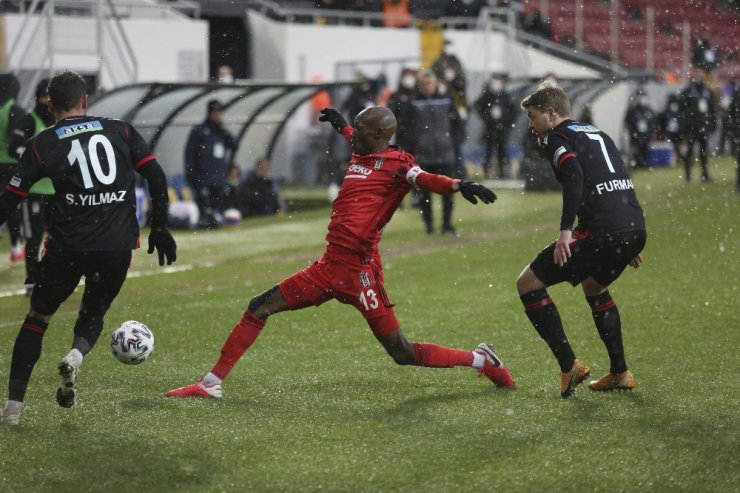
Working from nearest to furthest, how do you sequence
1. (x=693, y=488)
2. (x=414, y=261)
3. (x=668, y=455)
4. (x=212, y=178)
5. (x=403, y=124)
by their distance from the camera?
(x=693, y=488) < (x=668, y=455) < (x=414, y=261) < (x=403, y=124) < (x=212, y=178)

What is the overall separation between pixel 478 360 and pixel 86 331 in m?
2.35

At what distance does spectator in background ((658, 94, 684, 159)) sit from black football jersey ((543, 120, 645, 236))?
2074 centimetres

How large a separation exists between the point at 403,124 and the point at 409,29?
39.9 ft

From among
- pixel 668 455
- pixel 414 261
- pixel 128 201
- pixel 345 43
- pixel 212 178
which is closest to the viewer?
pixel 668 455

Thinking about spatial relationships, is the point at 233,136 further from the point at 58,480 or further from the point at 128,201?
the point at 58,480

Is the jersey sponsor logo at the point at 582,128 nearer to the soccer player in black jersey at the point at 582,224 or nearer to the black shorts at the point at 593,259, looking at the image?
the soccer player in black jersey at the point at 582,224

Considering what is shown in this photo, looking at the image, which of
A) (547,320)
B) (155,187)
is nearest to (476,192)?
(547,320)

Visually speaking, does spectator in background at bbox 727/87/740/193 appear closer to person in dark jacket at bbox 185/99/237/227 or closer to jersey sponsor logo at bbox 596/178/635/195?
person in dark jacket at bbox 185/99/237/227

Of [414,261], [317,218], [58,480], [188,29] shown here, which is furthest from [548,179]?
[58,480]

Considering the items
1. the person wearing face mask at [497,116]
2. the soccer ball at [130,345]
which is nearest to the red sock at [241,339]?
the soccer ball at [130,345]

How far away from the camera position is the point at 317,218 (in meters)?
19.5

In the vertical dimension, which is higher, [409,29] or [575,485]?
[409,29]

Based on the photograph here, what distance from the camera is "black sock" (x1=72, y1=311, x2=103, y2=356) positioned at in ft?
22.3

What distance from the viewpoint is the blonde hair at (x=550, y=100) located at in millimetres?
7102
